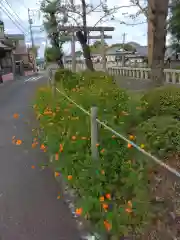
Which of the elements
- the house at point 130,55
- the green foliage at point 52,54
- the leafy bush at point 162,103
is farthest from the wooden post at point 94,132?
the green foliage at point 52,54

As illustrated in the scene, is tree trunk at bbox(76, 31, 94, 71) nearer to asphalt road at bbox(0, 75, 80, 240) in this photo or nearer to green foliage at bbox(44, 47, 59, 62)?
asphalt road at bbox(0, 75, 80, 240)

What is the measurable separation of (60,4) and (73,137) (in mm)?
13324

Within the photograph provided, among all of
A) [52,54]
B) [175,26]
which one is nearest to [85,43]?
[175,26]

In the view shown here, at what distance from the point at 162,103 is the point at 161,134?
989 millimetres

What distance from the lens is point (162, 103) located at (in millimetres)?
4297

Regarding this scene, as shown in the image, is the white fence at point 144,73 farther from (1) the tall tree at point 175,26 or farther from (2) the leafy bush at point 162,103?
(2) the leafy bush at point 162,103

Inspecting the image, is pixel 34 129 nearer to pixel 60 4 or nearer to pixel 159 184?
pixel 159 184

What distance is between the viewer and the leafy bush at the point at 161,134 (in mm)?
3273

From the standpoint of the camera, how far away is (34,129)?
690 centimetres

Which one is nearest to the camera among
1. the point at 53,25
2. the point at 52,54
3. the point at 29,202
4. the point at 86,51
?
the point at 29,202

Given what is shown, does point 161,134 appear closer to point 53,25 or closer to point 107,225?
point 107,225

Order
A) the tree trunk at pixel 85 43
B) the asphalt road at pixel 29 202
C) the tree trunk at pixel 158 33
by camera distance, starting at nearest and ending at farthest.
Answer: the asphalt road at pixel 29 202 < the tree trunk at pixel 158 33 < the tree trunk at pixel 85 43

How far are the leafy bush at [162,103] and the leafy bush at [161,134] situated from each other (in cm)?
44

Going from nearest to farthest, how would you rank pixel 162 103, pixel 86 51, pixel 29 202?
pixel 29 202 → pixel 162 103 → pixel 86 51
